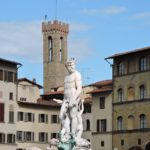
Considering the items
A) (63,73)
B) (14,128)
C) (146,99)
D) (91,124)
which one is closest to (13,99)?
(14,128)

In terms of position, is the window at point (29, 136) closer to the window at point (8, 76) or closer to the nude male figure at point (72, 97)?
the window at point (8, 76)

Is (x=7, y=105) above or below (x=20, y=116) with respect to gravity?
above

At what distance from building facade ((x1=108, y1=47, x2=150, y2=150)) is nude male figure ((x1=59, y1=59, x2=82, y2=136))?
47.0 m

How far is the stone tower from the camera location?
147875 mm

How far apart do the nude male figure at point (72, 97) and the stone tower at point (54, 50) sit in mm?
115685

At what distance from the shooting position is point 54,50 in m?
150

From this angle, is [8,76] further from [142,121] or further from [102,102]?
[142,121]

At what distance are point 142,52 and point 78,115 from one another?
Result: 49.3 meters

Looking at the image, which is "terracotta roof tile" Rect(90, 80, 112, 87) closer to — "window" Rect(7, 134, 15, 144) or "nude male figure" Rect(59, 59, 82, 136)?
"window" Rect(7, 134, 15, 144)

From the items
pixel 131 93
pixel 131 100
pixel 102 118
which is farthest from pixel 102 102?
pixel 131 100

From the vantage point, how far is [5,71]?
83375 millimetres

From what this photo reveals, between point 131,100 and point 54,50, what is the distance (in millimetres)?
72603

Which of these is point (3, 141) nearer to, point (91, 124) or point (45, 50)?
point (91, 124)

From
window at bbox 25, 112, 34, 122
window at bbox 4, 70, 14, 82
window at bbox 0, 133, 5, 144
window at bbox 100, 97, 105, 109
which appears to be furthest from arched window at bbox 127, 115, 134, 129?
window at bbox 4, 70, 14, 82
